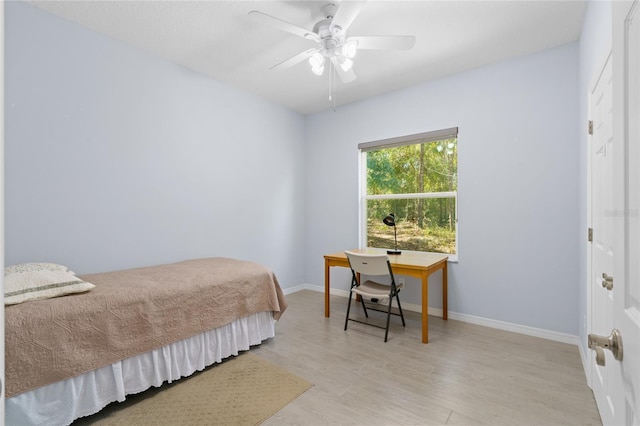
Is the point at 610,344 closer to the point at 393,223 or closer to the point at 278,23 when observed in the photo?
the point at 278,23

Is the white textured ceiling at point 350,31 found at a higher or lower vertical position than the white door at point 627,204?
higher

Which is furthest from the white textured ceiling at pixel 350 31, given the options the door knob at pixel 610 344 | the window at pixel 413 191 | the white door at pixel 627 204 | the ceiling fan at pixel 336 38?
the door knob at pixel 610 344

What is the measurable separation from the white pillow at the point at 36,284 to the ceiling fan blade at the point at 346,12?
2.35m

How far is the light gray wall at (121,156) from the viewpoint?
227cm

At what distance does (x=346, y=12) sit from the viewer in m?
1.94

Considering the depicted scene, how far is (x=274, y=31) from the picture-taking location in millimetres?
2551

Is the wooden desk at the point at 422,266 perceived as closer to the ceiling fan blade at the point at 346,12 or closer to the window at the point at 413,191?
the window at the point at 413,191

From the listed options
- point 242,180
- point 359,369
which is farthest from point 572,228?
point 242,180

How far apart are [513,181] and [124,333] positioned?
3.45 meters

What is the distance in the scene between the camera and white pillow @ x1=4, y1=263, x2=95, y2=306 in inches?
67.2

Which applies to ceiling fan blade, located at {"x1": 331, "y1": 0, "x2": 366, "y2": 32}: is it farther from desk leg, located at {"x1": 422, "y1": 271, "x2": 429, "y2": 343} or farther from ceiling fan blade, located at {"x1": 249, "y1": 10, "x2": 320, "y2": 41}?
desk leg, located at {"x1": 422, "y1": 271, "x2": 429, "y2": 343}

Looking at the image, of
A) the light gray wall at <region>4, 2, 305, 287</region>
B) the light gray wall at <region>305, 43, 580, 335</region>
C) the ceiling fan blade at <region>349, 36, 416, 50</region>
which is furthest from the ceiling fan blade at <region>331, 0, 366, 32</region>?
the light gray wall at <region>4, 2, 305, 287</region>

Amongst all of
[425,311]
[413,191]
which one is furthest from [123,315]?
[413,191]

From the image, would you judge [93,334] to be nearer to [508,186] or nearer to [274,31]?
[274,31]
